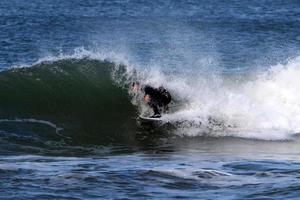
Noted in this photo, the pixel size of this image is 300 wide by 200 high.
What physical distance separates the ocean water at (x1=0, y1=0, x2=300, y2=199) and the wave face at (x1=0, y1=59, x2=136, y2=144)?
0.10ft

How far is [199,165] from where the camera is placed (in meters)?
13.1

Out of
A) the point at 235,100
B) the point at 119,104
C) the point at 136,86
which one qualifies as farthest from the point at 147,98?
the point at 235,100

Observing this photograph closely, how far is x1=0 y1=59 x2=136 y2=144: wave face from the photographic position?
17000 mm

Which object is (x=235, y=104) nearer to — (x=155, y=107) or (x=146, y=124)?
(x=155, y=107)

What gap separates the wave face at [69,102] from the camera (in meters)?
17.0

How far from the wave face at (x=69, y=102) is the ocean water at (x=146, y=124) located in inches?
1.2

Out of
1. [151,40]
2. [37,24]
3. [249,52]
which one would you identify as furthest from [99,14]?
[249,52]

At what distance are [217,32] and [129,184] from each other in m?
28.7

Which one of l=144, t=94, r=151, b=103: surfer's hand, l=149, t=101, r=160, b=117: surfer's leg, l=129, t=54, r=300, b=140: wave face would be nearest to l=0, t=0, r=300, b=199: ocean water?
l=129, t=54, r=300, b=140: wave face

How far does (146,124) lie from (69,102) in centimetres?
223

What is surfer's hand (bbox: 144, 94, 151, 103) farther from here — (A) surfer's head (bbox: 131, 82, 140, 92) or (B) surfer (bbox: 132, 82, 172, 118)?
(A) surfer's head (bbox: 131, 82, 140, 92)

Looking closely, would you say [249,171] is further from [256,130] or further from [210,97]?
[210,97]

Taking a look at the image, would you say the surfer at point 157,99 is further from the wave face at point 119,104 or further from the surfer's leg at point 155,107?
the wave face at point 119,104

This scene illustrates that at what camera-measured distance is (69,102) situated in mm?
18938
